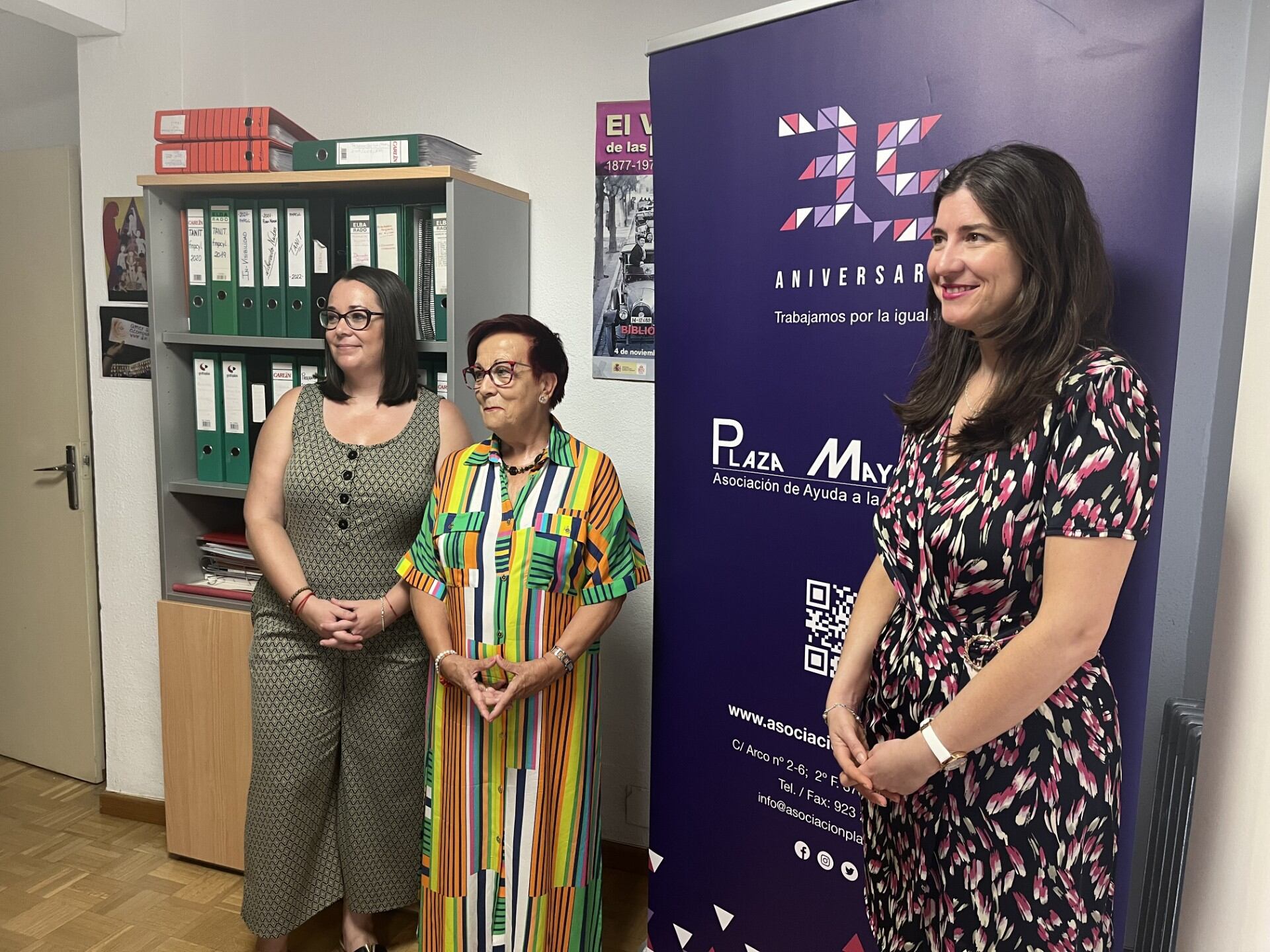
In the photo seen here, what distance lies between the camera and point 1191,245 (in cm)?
188

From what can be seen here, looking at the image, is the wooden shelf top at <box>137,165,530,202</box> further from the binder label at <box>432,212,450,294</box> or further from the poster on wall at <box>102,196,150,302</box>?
the poster on wall at <box>102,196,150,302</box>

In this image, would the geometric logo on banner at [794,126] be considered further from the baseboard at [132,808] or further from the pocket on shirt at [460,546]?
the baseboard at [132,808]

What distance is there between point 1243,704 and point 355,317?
1.78 meters

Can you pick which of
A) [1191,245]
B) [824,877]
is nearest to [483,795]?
[824,877]

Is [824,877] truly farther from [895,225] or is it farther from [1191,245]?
[1191,245]

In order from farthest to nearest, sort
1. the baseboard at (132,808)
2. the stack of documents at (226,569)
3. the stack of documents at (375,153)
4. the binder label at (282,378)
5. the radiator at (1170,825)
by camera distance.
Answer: the baseboard at (132,808) < the stack of documents at (226,569) < the binder label at (282,378) < the stack of documents at (375,153) < the radiator at (1170,825)

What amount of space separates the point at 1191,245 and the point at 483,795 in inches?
72.3

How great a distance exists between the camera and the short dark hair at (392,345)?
208 cm

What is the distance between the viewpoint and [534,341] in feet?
6.04

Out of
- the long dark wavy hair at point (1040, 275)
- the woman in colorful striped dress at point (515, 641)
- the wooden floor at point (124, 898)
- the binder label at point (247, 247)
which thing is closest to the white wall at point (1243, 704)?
the long dark wavy hair at point (1040, 275)

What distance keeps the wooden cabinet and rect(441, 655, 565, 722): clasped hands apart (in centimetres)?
92

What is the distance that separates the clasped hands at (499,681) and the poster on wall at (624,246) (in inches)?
34.6

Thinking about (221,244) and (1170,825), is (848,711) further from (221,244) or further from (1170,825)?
(221,244)

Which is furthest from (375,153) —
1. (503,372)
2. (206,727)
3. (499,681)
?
(206,727)
